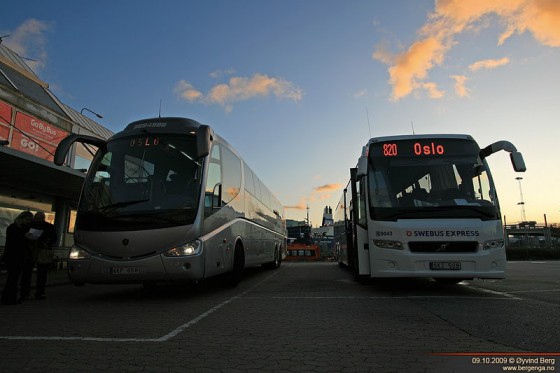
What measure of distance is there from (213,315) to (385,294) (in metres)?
3.86

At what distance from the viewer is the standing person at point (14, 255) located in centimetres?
728

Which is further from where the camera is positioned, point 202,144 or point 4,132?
point 4,132

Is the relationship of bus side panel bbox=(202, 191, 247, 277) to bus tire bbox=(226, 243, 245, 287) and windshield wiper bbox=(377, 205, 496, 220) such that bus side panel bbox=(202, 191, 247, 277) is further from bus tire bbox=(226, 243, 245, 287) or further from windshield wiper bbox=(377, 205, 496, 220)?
windshield wiper bbox=(377, 205, 496, 220)

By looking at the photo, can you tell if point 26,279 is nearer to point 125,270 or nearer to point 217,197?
point 125,270

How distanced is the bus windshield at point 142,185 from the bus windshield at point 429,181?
12.0ft

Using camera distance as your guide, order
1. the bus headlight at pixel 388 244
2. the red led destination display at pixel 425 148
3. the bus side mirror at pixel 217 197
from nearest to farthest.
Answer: the bus headlight at pixel 388 244
the bus side mirror at pixel 217 197
the red led destination display at pixel 425 148

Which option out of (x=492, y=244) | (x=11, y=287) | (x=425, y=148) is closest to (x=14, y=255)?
(x=11, y=287)

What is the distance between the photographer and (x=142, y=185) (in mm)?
7605

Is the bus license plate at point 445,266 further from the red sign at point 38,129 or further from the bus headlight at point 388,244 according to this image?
the red sign at point 38,129

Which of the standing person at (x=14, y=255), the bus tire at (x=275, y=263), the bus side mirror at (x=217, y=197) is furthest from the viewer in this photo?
the bus tire at (x=275, y=263)

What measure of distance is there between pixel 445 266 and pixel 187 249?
15.5 feet

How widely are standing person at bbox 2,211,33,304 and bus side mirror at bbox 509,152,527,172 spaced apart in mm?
9364

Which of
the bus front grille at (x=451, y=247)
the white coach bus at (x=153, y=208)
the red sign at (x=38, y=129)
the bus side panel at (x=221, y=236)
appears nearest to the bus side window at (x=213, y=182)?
the white coach bus at (x=153, y=208)

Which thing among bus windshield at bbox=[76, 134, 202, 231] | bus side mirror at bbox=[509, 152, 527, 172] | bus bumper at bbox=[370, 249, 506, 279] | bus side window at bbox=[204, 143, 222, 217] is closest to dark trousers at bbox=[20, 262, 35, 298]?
bus windshield at bbox=[76, 134, 202, 231]
